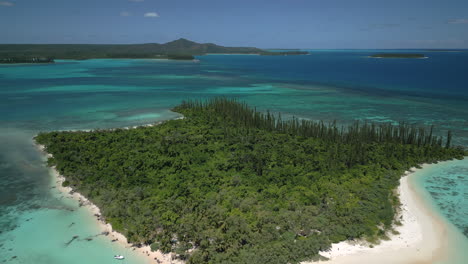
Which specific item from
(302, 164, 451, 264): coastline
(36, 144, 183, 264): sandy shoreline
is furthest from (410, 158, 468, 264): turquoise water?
(36, 144, 183, 264): sandy shoreline

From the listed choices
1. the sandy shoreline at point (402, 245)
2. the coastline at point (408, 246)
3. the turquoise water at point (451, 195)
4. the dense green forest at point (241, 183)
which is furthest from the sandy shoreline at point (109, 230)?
the turquoise water at point (451, 195)

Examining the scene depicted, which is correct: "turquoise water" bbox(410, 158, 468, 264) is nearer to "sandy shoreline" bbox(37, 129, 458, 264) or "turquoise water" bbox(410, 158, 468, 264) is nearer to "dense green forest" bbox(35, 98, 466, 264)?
"sandy shoreline" bbox(37, 129, 458, 264)

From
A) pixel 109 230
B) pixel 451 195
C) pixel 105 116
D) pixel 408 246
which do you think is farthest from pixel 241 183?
pixel 105 116

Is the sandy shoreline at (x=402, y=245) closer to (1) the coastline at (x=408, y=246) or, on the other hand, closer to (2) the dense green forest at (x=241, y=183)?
(1) the coastline at (x=408, y=246)

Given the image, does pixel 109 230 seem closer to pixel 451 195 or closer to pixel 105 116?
pixel 451 195

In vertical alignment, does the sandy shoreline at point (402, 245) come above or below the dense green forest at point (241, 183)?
below
